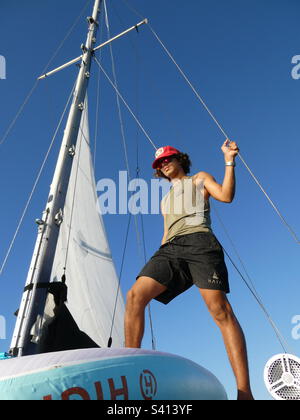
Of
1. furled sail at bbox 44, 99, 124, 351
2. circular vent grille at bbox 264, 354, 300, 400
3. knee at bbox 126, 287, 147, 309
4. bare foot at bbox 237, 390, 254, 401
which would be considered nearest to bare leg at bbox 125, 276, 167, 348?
knee at bbox 126, 287, 147, 309

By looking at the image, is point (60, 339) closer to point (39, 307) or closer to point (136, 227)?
point (39, 307)

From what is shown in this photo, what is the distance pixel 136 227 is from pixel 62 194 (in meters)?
3.51

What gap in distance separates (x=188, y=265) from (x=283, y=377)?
1.22 metres

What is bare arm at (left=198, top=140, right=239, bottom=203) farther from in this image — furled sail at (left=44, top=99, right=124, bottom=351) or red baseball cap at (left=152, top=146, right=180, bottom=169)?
furled sail at (left=44, top=99, right=124, bottom=351)

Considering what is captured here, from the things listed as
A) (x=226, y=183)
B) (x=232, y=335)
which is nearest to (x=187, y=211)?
(x=226, y=183)

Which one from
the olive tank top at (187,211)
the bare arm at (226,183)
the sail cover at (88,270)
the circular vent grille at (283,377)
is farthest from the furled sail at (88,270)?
the circular vent grille at (283,377)

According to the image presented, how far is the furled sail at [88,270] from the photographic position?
425 centimetres

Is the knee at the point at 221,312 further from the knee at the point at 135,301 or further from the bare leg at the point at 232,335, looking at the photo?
the knee at the point at 135,301

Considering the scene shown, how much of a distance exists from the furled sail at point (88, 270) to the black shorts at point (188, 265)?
1.56 m

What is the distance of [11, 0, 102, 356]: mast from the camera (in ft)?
7.76

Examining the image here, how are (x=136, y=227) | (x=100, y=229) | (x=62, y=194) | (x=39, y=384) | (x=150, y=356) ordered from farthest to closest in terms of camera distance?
(x=136, y=227) < (x=100, y=229) < (x=62, y=194) < (x=150, y=356) < (x=39, y=384)

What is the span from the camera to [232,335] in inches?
76.2
